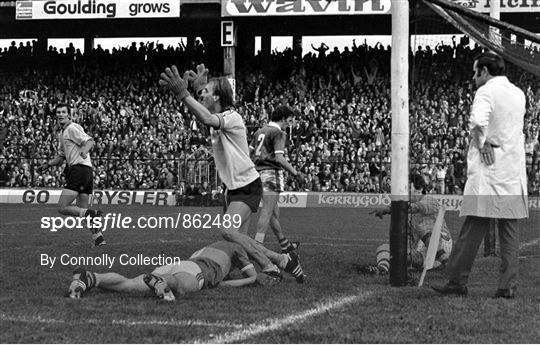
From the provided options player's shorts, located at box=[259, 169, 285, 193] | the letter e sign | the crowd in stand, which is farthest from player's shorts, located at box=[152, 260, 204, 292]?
the letter e sign

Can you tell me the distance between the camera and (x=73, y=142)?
42.6ft

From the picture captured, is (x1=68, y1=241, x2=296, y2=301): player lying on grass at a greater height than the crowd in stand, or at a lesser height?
lesser

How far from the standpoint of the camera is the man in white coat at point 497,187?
25.2 ft

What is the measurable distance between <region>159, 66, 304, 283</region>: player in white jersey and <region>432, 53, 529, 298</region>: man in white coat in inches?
60.5

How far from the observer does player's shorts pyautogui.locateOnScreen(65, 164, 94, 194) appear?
42.6 ft

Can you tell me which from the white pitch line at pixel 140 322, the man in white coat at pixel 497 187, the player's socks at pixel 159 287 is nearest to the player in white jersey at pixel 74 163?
the player's socks at pixel 159 287

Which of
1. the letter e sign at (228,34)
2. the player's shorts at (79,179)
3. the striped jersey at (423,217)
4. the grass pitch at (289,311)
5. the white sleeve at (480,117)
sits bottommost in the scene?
the grass pitch at (289,311)

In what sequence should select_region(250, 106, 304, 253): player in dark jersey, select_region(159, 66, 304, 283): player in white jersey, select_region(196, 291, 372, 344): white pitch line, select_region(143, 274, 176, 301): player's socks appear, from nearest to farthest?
select_region(196, 291, 372, 344): white pitch line → select_region(143, 274, 176, 301): player's socks → select_region(159, 66, 304, 283): player in white jersey → select_region(250, 106, 304, 253): player in dark jersey

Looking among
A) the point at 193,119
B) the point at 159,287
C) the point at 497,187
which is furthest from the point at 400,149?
the point at 193,119

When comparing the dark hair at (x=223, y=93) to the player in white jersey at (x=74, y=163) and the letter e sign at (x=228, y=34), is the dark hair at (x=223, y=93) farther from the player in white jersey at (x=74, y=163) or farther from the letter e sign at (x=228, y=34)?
the letter e sign at (x=228, y=34)

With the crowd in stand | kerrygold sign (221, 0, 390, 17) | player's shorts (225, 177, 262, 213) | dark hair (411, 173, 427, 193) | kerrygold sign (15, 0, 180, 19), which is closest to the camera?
player's shorts (225, 177, 262, 213)

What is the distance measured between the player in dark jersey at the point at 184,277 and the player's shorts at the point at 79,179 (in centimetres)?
516

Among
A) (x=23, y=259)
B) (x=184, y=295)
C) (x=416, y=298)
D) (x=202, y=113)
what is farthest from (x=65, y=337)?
(x=23, y=259)

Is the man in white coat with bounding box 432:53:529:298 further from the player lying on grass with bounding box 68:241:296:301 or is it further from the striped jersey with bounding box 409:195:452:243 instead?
the striped jersey with bounding box 409:195:452:243
